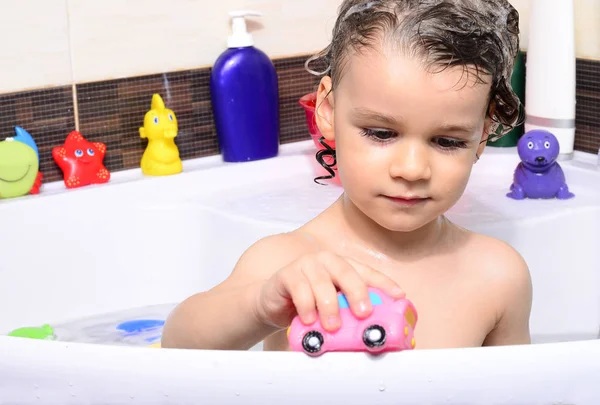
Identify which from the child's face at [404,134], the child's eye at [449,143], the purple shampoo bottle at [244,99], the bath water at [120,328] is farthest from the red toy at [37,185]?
the child's eye at [449,143]

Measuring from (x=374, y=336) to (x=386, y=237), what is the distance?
41cm

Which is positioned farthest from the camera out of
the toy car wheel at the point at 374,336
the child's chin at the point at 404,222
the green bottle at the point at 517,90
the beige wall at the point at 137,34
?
the green bottle at the point at 517,90

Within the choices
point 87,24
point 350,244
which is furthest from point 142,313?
point 350,244

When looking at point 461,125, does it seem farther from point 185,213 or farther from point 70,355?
point 185,213

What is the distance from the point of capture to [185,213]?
5.89 feet

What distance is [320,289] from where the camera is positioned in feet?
2.79

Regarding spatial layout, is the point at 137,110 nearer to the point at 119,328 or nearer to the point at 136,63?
the point at 136,63

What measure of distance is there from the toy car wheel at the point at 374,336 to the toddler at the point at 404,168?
0.27 feet

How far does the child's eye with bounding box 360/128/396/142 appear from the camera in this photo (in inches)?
41.7

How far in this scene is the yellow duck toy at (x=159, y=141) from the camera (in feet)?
A: 6.02

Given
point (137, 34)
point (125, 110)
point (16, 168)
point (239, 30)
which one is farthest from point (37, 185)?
point (239, 30)

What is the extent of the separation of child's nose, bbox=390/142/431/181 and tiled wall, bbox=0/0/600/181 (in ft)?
3.02

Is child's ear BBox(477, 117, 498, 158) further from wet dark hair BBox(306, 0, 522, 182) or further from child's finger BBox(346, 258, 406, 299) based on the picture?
child's finger BBox(346, 258, 406, 299)

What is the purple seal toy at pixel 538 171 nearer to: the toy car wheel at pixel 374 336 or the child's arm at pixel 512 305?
the child's arm at pixel 512 305
